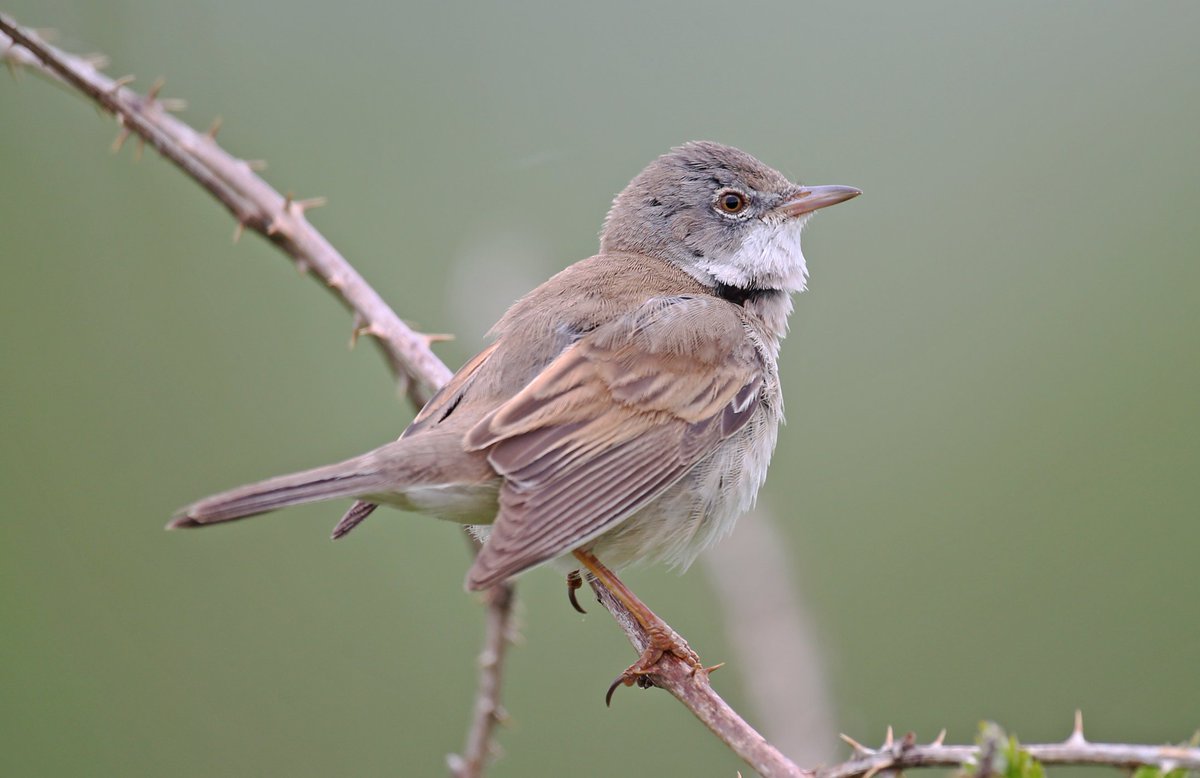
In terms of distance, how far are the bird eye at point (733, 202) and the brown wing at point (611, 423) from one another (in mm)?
711

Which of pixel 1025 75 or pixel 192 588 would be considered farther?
pixel 1025 75

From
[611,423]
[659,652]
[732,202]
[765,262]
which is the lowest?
[659,652]

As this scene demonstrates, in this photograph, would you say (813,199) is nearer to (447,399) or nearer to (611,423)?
(611,423)

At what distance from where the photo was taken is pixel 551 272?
5.69 m

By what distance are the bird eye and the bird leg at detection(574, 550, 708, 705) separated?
5.76 ft

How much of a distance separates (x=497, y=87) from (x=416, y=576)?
3.10 meters

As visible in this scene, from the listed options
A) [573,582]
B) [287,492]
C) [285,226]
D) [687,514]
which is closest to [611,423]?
[687,514]

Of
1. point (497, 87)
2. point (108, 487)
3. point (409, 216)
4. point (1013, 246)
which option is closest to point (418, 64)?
point (497, 87)

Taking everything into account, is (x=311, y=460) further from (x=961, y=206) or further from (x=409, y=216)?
(x=961, y=206)

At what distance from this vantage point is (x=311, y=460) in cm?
635

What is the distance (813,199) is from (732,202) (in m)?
0.34

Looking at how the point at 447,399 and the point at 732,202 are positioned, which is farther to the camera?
the point at 732,202

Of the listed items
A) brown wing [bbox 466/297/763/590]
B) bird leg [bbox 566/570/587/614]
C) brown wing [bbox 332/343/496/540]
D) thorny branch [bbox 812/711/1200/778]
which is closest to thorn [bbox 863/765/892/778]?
thorny branch [bbox 812/711/1200/778]

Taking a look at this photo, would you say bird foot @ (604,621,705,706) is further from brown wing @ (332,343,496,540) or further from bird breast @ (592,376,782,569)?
brown wing @ (332,343,496,540)
